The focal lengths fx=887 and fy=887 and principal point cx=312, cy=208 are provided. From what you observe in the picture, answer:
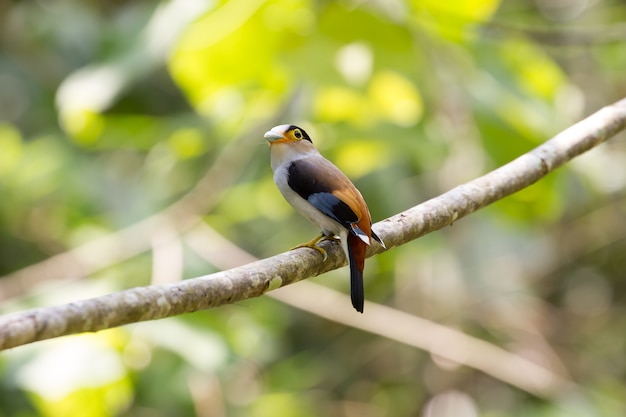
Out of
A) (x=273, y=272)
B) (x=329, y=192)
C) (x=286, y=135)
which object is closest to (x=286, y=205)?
(x=286, y=135)

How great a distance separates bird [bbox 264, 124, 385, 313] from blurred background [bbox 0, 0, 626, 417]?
71cm

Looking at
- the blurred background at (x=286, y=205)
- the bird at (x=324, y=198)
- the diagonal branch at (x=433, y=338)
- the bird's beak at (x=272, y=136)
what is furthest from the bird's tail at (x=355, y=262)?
the diagonal branch at (x=433, y=338)

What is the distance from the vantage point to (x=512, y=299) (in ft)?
20.8

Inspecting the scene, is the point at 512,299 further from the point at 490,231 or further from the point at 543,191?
the point at 543,191

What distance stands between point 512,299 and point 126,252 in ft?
10.3

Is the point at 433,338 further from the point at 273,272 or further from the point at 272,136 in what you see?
the point at 273,272

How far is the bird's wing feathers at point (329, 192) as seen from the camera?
2.40 metres

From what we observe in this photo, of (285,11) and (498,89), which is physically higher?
(285,11)

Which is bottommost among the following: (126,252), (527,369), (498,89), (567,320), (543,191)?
(567,320)

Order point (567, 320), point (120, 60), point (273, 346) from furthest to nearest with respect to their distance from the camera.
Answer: point (567, 320) → point (273, 346) → point (120, 60)

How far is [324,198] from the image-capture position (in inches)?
99.0

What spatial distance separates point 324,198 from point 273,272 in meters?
0.53

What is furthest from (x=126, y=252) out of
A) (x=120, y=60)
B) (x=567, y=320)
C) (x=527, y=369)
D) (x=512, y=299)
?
(x=567, y=320)

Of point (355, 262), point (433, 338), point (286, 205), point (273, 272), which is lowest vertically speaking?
point (433, 338)
